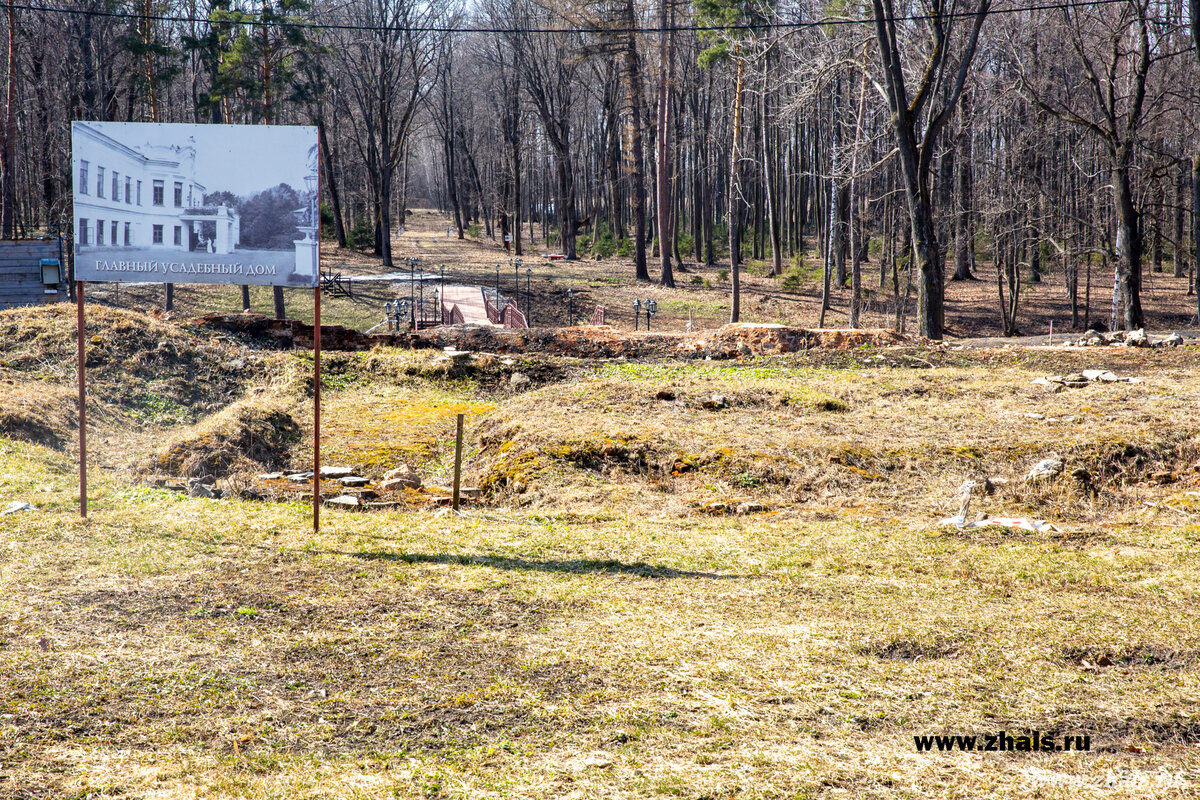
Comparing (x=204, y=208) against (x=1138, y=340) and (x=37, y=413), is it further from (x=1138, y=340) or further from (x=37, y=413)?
(x=1138, y=340)

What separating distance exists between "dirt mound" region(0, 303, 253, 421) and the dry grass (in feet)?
10.8

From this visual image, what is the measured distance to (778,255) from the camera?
38812mm

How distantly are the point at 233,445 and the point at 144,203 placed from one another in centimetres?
422

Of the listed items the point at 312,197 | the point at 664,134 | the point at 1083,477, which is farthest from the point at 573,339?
the point at 664,134

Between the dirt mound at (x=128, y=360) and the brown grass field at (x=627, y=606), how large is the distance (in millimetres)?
986

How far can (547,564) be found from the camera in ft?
21.1

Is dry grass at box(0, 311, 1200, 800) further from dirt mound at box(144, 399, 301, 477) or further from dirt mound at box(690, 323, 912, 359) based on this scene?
dirt mound at box(690, 323, 912, 359)

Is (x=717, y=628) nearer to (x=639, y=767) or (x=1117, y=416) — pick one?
(x=639, y=767)

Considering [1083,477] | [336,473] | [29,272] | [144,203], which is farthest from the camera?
[29,272]

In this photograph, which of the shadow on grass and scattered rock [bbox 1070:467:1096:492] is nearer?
the shadow on grass

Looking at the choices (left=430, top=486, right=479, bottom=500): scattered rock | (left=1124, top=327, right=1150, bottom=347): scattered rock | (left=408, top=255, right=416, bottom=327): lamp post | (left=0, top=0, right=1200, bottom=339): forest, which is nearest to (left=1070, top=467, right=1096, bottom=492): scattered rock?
(left=430, top=486, right=479, bottom=500): scattered rock

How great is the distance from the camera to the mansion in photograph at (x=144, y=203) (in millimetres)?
6746

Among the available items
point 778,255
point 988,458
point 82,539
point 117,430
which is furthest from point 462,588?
point 778,255

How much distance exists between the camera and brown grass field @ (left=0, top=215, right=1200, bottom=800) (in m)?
3.60
